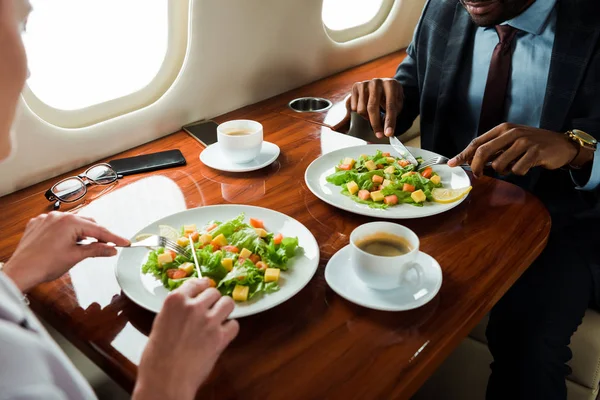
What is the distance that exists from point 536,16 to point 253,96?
1036 mm

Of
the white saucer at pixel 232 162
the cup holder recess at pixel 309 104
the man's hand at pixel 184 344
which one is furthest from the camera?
the cup holder recess at pixel 309 104

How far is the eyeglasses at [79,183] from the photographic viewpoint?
1.37 metres

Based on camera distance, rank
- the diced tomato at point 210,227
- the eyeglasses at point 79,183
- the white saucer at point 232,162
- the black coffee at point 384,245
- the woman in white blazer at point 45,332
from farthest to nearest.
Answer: the white saucer at point 232,162 → the eyeglasses at point 79,183 → the diced tomato at point 210,227 → the black coffee at point 384,245 → the woman in white blazer at point 45,332

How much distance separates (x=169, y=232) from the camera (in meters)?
1.14

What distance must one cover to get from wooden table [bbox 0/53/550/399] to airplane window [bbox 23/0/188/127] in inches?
10.6

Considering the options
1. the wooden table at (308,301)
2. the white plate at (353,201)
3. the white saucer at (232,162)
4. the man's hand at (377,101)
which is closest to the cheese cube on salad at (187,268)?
the wooden table at (308,301)

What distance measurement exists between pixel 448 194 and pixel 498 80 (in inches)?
23.1

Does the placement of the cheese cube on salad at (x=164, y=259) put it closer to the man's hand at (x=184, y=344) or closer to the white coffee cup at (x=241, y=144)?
the man's hand at (x=184, y=344)

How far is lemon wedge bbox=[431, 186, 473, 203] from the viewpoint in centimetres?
128

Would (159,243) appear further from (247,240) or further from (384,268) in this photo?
(384,268)

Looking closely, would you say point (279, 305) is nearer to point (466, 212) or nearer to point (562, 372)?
point (466, 212)

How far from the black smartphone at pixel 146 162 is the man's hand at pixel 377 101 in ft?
1.78

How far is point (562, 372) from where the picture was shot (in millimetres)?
1376

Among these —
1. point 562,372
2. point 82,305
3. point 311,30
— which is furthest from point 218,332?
point 311,30
